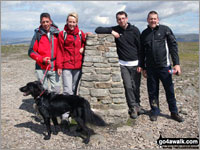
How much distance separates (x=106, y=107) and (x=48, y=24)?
3260 millimetres

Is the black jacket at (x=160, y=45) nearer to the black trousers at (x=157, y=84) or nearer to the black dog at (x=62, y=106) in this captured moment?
the black trousers at (x=157, y=84)

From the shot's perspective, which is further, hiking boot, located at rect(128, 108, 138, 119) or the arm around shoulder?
hiking boot, located at rect(128, 108, 138, 119)

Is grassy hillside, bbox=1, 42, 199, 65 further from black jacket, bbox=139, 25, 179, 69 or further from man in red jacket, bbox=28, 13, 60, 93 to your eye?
man in red jacket, bbox=28, 13, 60, 93

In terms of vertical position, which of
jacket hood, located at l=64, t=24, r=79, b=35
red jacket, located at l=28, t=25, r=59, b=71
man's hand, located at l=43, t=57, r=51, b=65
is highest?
jacket hood, located at l=64, t=24, r=79, b=35

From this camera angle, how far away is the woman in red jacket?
18.0ft

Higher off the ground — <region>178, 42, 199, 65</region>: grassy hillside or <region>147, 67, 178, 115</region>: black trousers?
<region>147, 67, 178, 115</region>: black trousers

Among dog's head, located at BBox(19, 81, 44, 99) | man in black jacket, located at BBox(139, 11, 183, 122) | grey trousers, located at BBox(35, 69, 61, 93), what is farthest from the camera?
grey trousers, located at BBox(35, 69, 61, 93)

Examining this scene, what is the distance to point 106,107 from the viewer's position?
6125 mm

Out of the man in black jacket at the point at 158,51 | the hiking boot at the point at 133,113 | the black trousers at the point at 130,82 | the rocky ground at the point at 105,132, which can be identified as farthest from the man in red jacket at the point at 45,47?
the hiking boot at the point at 133,113

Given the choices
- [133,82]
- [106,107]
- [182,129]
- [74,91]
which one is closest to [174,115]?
[182,129]

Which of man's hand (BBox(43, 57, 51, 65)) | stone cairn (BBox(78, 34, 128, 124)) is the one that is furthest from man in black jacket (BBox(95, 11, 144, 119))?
man's hand (BBox(43, 57, 51, 65))

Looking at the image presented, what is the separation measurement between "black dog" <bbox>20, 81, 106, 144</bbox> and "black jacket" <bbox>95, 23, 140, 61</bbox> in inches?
86.1

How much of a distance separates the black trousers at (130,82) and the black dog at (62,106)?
5.24 ft

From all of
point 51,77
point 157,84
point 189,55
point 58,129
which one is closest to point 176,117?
point 157,84
